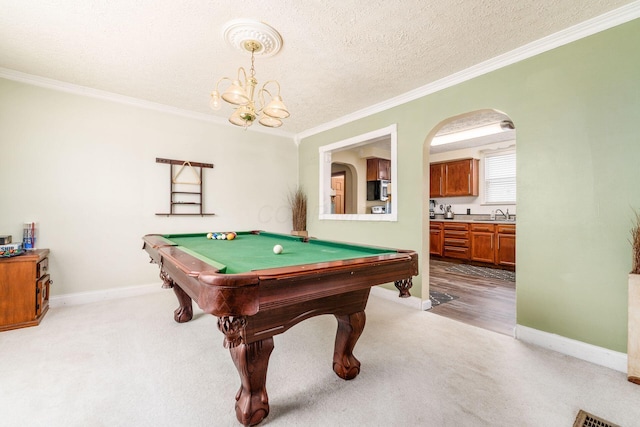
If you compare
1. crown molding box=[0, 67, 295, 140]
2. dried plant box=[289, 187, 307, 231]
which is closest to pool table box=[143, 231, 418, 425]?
crown molding box=[0, 67, 295, 140]

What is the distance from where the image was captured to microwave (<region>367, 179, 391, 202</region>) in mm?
6434

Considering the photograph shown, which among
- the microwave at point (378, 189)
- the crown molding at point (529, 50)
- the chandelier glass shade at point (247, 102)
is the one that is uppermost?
→ the crown molding at point (529, 50)

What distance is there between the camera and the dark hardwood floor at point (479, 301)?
2787 millimetres

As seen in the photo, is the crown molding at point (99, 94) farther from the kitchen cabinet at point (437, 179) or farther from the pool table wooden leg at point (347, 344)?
the kitchen cabinet at point (437, 179)

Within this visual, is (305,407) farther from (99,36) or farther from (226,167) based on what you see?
(226,167)

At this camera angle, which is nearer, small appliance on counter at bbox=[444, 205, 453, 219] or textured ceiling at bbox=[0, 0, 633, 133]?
textured ceiling at bbox=[0, 0, 633, 133]

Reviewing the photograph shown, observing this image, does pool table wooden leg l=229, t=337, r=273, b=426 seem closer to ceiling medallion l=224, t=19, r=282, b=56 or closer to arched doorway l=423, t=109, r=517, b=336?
ceiling medallion l=224, t=19, r=282, b=56

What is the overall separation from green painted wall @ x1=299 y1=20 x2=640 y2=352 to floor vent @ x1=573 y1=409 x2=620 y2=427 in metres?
0.85

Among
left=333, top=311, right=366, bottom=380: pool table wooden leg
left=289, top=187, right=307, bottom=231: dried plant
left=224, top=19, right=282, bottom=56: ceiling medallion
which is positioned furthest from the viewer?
left=289, top=187, right=307, bottom=231: dried plant

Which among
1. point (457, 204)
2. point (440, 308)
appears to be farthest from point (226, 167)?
point (457, 204)

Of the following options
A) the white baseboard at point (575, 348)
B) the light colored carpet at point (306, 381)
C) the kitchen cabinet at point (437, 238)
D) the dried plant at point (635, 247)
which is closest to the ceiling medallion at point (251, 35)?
the light colored carpet at point (306, 381)

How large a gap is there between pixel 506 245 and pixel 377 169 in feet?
9.75

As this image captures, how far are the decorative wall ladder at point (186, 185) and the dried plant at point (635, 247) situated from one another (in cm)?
445

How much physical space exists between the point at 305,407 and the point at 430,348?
1194 mm
